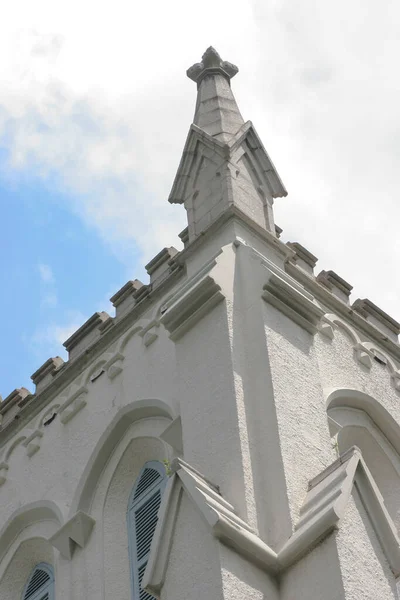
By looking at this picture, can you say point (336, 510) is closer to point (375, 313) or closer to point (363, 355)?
point (363, 355)

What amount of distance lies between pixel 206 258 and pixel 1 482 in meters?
4.00

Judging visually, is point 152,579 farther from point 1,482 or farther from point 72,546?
point 1,482

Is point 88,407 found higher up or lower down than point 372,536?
higher up

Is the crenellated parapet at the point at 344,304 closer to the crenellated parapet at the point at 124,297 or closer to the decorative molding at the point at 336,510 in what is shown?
the crenellated parapet at the point at 124,297

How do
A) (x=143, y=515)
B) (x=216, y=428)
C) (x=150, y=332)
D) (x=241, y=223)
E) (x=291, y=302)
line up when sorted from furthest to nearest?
(x=150, y=332) → (x=241, y=223) → (x=143, y=515) → (x=291, y=302) → (x=216, y=428)

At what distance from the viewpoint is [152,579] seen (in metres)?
13.0

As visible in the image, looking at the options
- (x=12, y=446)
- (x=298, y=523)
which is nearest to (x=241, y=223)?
(x=12, y=446)

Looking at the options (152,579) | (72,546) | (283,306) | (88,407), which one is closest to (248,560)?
(152,579)

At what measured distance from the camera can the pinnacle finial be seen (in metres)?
20.5

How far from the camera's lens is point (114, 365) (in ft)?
61.7

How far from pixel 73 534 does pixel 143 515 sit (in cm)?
75

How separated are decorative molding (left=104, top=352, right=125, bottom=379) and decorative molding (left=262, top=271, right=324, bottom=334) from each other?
3280mm

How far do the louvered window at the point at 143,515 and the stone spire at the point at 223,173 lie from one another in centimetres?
246

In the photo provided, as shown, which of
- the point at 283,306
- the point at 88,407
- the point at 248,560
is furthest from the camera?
the point at 88,407
